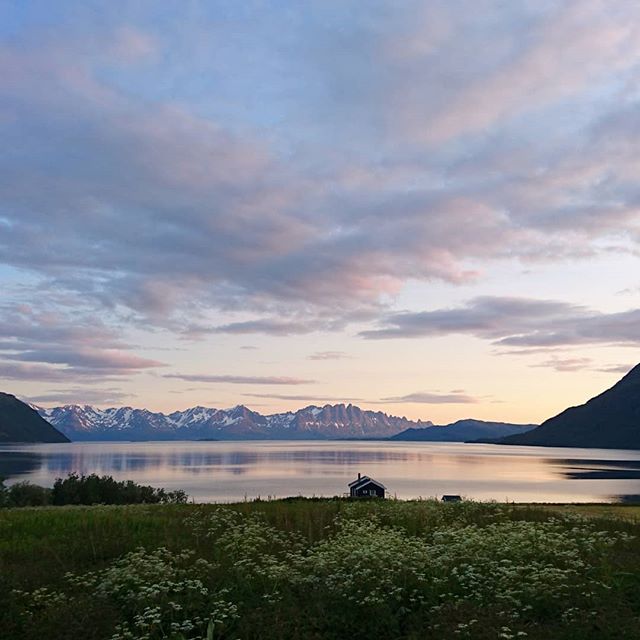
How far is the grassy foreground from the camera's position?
1047 cm

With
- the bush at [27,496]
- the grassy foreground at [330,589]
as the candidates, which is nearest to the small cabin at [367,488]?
the bush at [27,496]

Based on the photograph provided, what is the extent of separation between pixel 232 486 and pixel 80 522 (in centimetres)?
8666

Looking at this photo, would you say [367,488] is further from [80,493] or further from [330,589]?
[330,589]

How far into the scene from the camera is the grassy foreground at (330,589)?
34.3ft

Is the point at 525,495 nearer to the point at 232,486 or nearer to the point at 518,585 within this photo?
the point at 232,486

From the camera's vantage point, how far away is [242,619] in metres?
10.7

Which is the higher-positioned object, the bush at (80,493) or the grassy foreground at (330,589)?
the grassy foreground at (330,589)

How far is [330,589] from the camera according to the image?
11.6 m

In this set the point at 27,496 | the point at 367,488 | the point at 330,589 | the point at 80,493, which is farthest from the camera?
the point at 367,488

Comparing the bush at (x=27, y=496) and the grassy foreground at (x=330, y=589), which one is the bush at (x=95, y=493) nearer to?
the bush at (x=27, y=496)

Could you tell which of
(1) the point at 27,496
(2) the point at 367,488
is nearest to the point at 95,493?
(1) the point at 27,496

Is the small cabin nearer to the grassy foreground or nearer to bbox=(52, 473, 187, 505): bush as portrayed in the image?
bbox=(52, 473, 187, 505): bush

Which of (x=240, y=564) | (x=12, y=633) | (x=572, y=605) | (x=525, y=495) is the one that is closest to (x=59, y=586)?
(x=12, y=633)

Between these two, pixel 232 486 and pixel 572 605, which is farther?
pixel 232 486
